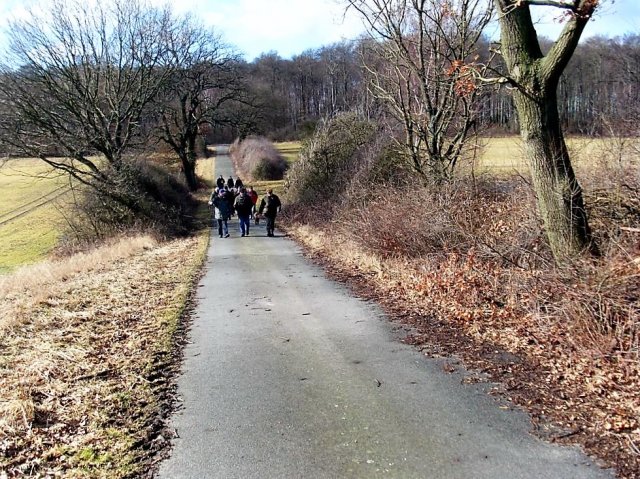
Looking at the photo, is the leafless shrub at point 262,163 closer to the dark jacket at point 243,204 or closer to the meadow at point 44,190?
the meadow at point 44,190

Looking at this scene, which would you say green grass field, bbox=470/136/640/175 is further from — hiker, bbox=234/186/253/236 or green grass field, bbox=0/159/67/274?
green grass field, bbox=0/159/67/274

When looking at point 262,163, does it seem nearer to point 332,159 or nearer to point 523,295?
point 332,159

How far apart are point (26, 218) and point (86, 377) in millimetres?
36894

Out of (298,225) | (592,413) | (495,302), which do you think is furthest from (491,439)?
(298,225)

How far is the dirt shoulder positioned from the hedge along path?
3222mm

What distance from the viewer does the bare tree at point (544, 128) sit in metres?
7.09

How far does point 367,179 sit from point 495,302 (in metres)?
9.70

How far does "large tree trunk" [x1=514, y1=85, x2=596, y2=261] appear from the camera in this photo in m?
7.16

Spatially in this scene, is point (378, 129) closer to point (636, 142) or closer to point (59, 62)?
point (636, 142)

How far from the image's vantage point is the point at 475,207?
1045cm

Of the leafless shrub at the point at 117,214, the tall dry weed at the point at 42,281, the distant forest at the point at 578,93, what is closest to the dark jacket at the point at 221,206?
the tall dry weed at the point at 42,281

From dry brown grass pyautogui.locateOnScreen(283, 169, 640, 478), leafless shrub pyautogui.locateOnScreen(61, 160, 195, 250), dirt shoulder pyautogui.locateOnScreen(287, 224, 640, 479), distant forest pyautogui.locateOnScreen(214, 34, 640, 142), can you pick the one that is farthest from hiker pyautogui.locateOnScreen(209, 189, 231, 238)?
dirt shoulder pyautogui.locateOnScreen(287, 224, 640, 479)

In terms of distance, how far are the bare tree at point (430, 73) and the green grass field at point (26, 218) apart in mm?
17149

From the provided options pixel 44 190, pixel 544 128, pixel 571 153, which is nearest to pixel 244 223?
pixel 571 153
